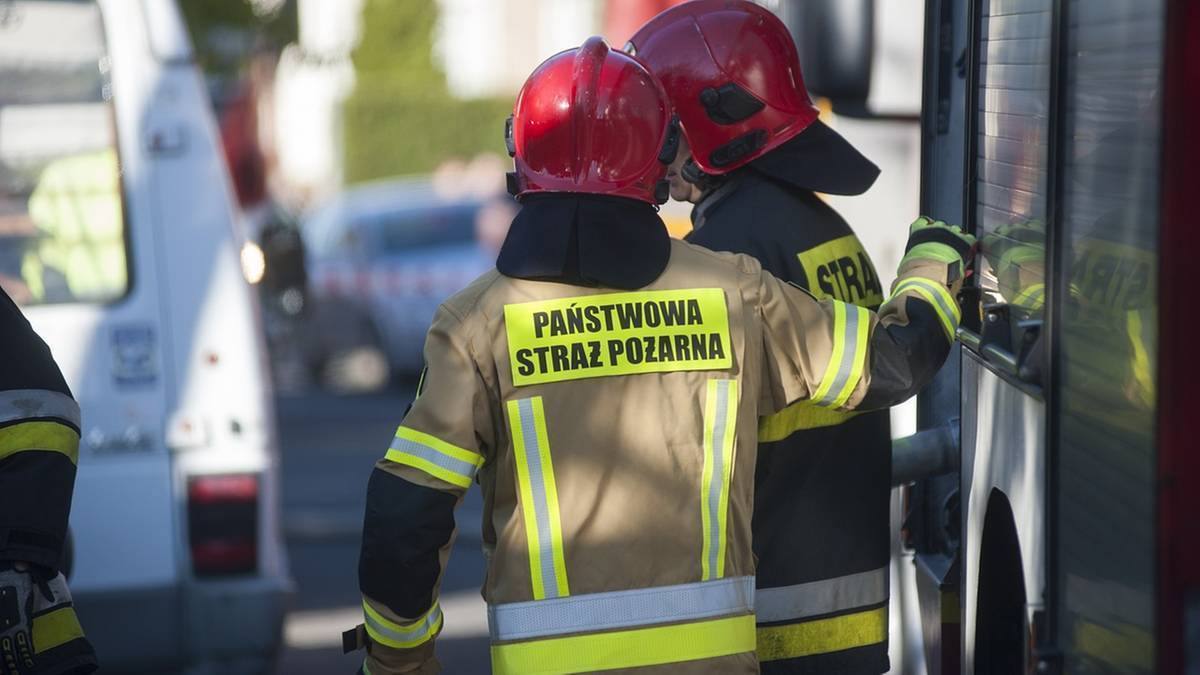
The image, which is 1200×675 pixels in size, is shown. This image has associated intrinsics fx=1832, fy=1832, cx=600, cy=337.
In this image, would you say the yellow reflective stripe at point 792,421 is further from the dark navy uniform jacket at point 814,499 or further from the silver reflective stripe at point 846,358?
the silver reflective stripe at point 846,358

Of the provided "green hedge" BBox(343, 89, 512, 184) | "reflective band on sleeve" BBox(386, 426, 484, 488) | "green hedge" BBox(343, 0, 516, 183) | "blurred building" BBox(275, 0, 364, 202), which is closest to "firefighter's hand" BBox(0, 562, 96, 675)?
"reflective band on sleeve" BBox(386, 426, 484, 488)

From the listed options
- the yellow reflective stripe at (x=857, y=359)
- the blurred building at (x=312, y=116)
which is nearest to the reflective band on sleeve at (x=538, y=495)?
the yellow reflective stripe at (x=857, y=359)

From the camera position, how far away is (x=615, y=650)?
2.86 metres

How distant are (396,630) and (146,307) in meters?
2.30

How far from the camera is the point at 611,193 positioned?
296cm

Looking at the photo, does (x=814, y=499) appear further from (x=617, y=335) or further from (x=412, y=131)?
(x=412, y=131)

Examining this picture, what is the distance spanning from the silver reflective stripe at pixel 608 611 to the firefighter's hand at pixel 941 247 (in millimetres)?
666

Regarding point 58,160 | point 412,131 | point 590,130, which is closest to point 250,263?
point 58,160

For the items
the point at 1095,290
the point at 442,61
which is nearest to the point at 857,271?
the point at 1095,290

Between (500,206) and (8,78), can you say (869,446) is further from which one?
(500,206)

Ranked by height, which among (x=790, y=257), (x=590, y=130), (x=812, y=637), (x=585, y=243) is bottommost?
(x=812, y=637)

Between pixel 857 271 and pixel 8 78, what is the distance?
2571 millimetres

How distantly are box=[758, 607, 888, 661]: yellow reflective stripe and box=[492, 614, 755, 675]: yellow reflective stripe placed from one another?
0.47 meters

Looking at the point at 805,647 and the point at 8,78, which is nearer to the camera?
the point at 805,647
